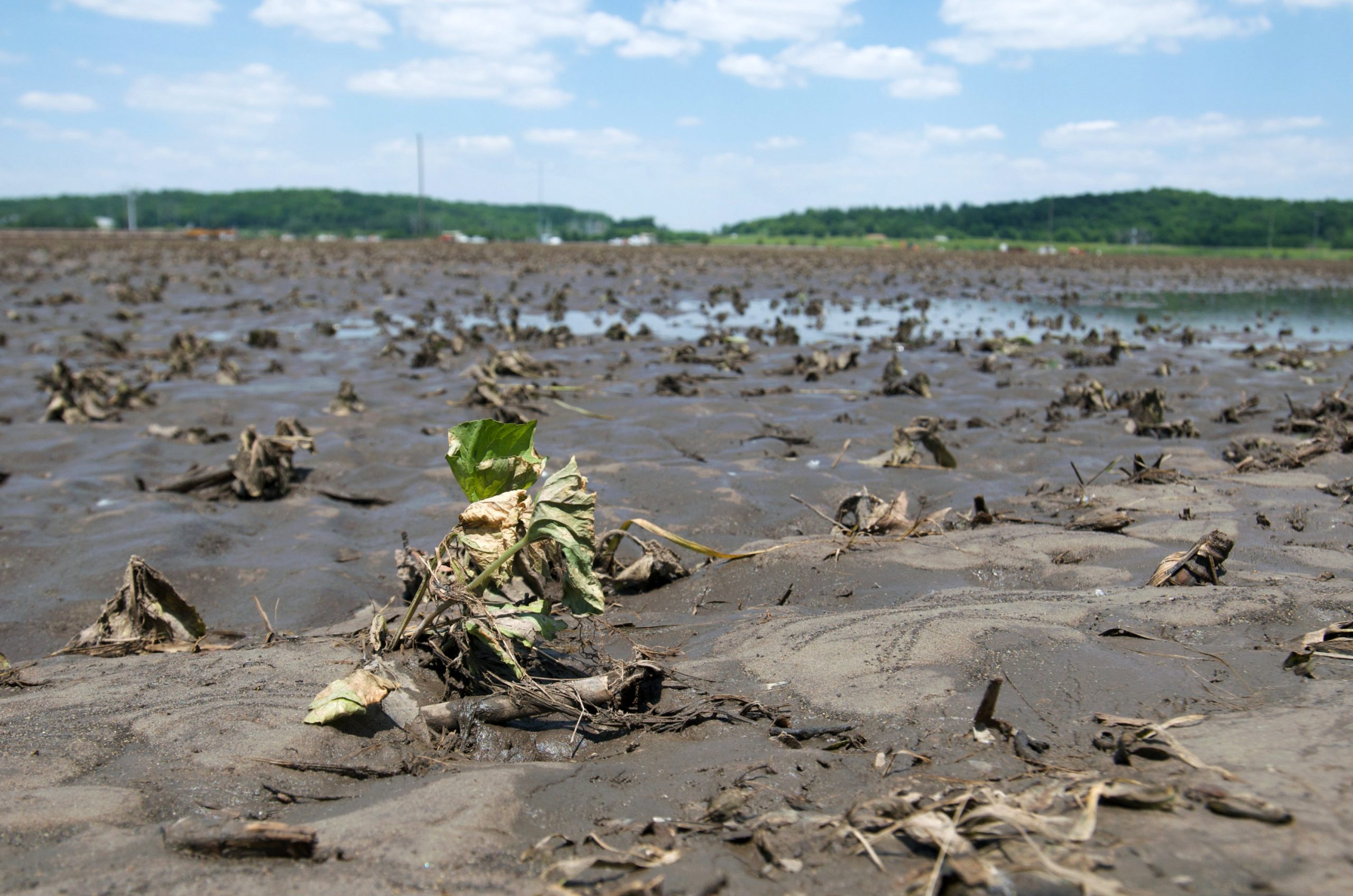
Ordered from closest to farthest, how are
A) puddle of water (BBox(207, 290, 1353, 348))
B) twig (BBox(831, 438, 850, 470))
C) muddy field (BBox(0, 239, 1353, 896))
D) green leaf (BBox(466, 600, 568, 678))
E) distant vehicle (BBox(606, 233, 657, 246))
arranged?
muddy field (BBox(0, 239, 1353, 896))
green leaf (BBox(466, 600, 568, 678))
twig (BBox(831, 438, 850, 470))
puddle of water (BBox(207, 290, 1353, 348))
distant vehicle (BBox(606, 233, 657, 246))

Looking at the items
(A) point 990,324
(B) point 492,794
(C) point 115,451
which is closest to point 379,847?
(B) point 492,794

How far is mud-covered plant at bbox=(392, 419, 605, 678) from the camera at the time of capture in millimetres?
2654

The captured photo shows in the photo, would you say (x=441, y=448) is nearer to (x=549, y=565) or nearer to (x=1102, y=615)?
(x=549, y=565)

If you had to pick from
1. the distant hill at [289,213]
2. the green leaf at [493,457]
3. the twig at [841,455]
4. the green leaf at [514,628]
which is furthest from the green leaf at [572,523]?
the distant hill at [289,213]

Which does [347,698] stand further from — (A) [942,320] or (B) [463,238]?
(B) [463,238]

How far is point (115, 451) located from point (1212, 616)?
282 inches

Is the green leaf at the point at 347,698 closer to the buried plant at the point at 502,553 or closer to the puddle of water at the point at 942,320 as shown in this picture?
the buried plant at the point at 502,553

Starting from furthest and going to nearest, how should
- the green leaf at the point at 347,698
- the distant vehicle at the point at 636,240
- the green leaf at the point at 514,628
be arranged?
the distant vehicle at the point at 636,240
the green leaf at the point at 514,628
the green leaf at the point at 347,698

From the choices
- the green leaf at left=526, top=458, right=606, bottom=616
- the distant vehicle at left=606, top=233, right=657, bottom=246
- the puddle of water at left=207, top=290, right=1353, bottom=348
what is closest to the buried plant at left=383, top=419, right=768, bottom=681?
the green leaf at left=526, top=458, right=606, bottom=616

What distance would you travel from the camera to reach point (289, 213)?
137 meters

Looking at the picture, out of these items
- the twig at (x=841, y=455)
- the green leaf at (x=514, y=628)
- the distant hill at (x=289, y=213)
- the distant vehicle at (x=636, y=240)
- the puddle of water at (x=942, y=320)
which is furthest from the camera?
the distant hill at (x=289, y=213)

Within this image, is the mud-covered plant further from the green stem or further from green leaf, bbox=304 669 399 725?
green leaf, bbox=304 669 399 725

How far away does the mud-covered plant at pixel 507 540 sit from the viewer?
2.65m

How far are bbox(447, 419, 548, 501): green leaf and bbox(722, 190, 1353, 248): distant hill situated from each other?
88758 mm
